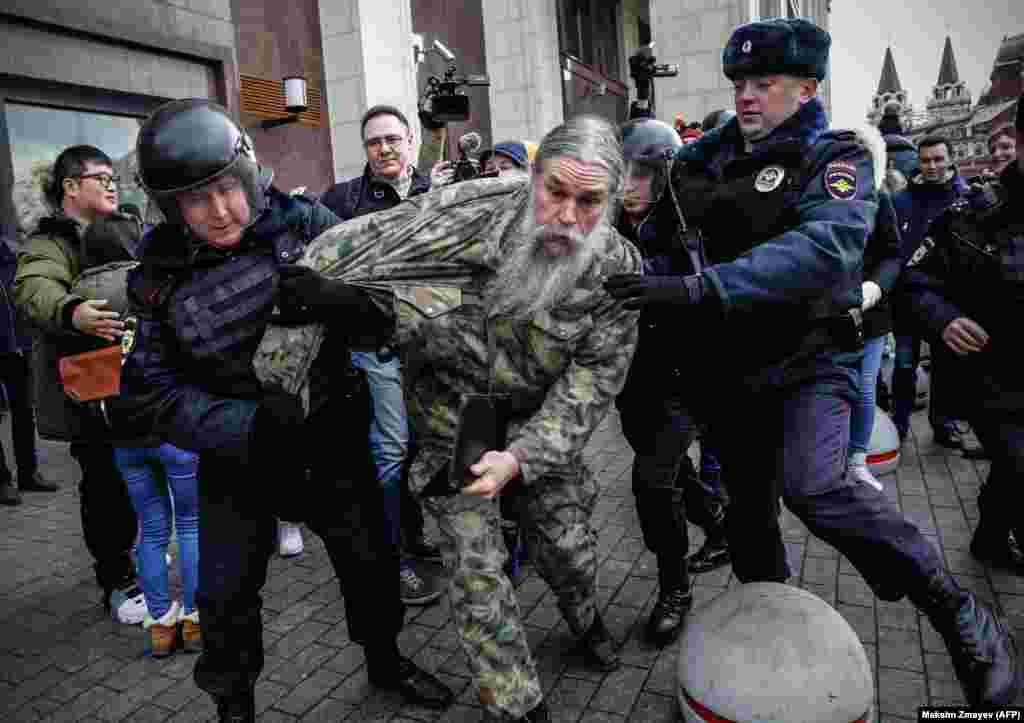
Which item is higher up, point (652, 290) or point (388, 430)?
point (652, 290)

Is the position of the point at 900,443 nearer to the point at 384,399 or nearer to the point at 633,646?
the point at 633,646

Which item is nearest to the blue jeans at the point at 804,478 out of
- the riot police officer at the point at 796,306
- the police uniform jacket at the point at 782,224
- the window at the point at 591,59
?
the riot police officer at the point at 796,306

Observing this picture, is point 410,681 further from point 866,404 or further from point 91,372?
point 866,404

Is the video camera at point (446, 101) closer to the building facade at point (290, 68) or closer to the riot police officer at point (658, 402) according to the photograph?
the building facade at point (290, 68)

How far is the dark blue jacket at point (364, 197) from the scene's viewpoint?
4230 millimetres

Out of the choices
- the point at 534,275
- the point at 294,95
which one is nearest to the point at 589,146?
the point at 534,275

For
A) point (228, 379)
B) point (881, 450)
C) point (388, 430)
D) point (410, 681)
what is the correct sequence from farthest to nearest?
1. point (881, 450)
2. point (388, 430)
3. point (410, 681)
4. point (228, 379)

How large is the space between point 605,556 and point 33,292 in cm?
304

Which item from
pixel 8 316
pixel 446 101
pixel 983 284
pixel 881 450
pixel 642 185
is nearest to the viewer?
pixel 983 284

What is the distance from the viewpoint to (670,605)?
3203 millimetres

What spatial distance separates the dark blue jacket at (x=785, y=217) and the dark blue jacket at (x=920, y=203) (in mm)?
3806

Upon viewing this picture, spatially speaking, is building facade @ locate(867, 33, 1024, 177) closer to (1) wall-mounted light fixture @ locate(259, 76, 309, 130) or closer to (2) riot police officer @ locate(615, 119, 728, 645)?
(1) wall-mounted light fixture @ locate(259, 76, 309, 130)

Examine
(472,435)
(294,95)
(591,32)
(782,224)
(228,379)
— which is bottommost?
(472,435)

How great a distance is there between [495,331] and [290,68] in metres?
8.82
